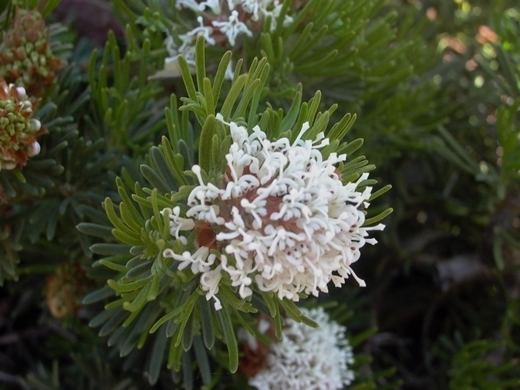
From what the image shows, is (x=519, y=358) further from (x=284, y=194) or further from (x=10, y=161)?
(x=10, y=161)

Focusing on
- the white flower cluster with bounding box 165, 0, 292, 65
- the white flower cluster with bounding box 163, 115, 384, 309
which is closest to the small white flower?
the white flower cluster with bounding box 165, 0, 292, 65

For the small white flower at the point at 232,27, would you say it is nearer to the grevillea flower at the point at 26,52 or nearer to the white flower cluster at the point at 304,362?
the grevillea flower at the point at 26,52

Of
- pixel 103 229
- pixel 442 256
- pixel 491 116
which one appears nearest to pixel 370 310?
pixel 442 256

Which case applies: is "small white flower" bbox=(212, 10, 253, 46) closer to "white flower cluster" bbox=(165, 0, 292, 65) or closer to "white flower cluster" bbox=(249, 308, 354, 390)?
"white flower cluster" bbox=(165, 0, 292, 65)

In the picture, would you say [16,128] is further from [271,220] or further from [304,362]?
[304,362]

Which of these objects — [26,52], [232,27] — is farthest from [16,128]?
[232,27]

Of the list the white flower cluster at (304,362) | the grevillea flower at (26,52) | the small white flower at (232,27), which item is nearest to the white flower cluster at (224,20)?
the small white flower at (232,27)

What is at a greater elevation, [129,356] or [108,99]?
[108,99]
